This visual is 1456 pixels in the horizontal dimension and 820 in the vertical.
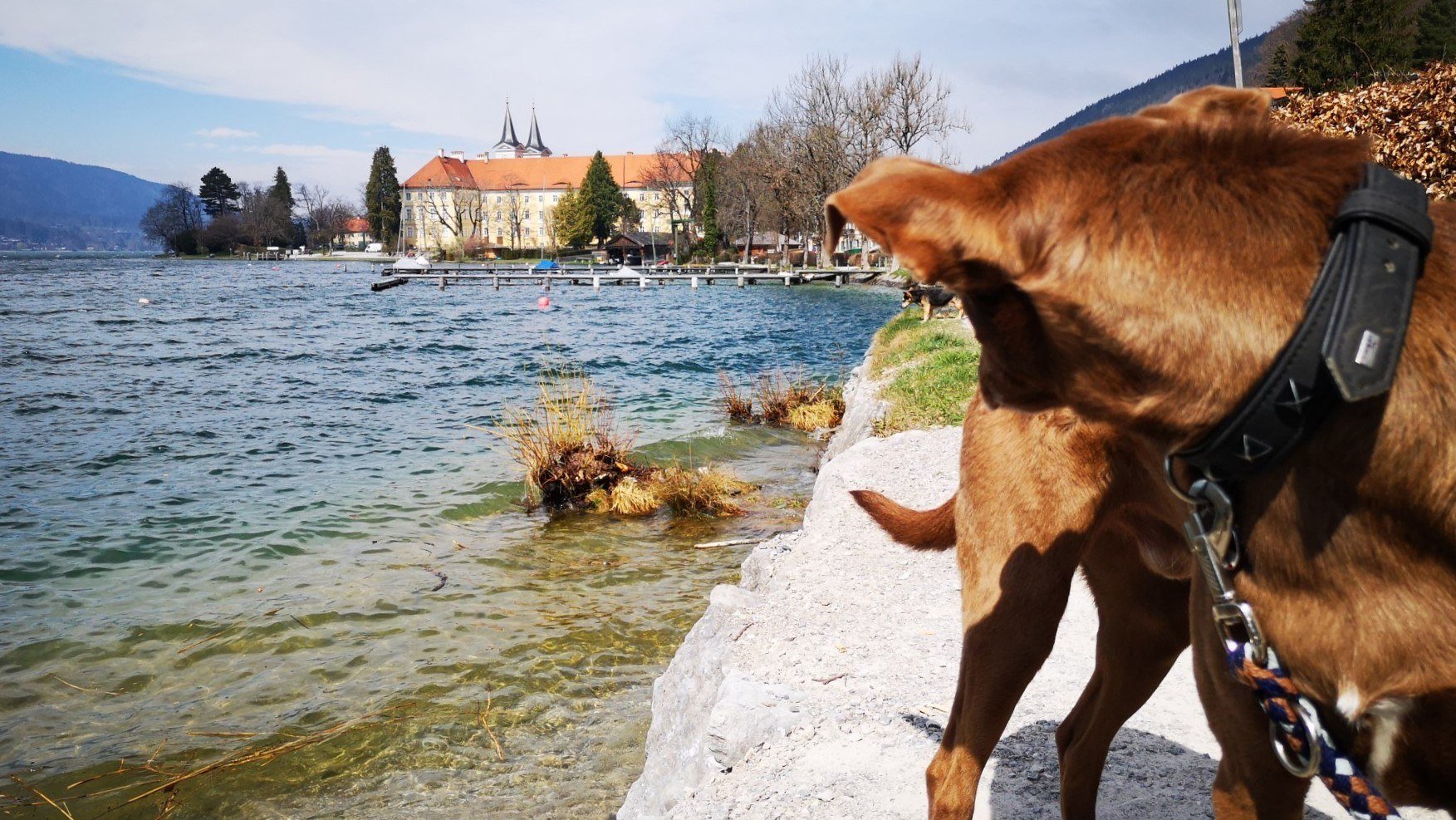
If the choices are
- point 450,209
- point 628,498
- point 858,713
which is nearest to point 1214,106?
point 858,713

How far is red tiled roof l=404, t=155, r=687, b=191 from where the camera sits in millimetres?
139000

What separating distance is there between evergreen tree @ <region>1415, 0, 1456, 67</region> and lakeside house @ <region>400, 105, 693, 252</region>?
3787 inches

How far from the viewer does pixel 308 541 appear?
32.9 feet

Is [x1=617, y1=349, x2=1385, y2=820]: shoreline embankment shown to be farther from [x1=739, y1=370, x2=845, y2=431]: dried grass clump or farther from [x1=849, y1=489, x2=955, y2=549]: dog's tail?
[x1=739, y1=370, x2=845, y2=431]: dried grass clump

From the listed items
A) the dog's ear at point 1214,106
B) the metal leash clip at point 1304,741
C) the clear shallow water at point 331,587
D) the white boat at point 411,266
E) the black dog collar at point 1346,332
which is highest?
the white boat at point 411,266

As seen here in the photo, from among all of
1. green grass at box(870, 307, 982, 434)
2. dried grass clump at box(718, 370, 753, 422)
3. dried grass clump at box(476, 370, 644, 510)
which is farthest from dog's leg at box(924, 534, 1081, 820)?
dried grass clump at box(718, 370, 753, 422)

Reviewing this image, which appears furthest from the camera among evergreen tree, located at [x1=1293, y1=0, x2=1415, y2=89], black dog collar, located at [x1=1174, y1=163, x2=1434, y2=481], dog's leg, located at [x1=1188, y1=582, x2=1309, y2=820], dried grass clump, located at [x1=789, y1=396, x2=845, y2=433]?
evergreen tree, located at [x1=1293, y1=0, x2=1415, y2=89]

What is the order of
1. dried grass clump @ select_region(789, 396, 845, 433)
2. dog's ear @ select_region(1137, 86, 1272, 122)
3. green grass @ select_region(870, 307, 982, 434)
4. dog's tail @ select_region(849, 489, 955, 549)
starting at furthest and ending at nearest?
1. dried grass clump @ select_region(789, 396, 845, 433)
2. green grass @ select_region(870, 307, 982, 434)
3. dog's tail @ select_region(849, 489, 955, 549)
4. dog's ear @ select_region(1137, 86, 1272, 122)

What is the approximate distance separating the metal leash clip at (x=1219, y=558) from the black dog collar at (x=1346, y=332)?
93 mm

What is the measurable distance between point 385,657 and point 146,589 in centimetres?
351

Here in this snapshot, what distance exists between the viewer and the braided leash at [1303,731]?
1.22 m

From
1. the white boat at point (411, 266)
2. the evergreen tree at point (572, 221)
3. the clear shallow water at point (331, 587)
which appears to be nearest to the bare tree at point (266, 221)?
the evergreen tree at point (572, 221)

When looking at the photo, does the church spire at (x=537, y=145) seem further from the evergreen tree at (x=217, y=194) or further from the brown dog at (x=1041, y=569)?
the brown dog at (x=1041, y=569)

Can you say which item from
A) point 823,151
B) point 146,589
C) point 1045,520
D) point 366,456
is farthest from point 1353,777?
point 823,151
